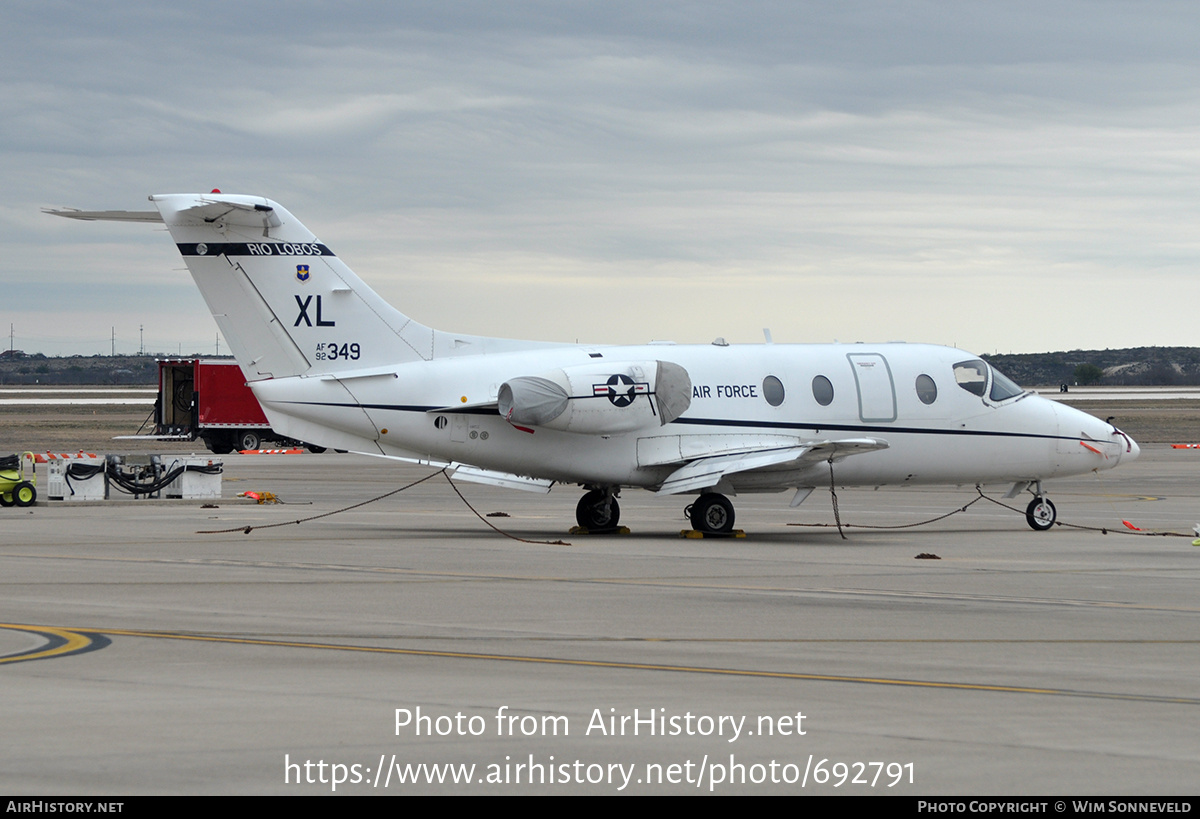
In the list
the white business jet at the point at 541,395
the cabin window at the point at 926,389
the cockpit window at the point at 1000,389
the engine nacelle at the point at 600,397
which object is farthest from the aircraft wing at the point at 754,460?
the cockpit window at the point at 1000,389

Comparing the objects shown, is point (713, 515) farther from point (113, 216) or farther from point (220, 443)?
point (220, 443)

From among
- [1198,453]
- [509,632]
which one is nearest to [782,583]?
[509,632]

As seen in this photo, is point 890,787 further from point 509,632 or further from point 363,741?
point 509,632

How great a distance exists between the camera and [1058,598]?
1576 cm

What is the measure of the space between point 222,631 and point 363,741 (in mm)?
4976

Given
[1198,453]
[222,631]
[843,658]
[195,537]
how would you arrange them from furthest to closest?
[1198,453], [195,537], [222,631], [843,658]

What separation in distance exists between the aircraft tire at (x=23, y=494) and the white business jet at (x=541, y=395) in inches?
396

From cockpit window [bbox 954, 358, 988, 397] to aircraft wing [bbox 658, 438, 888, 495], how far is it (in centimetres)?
301

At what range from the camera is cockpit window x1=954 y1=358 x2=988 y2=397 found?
26.3 m

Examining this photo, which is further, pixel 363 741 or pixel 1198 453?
pixel 1198 453

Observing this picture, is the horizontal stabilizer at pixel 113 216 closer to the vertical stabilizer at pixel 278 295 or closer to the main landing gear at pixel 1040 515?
the vertical stabilizer at pixel 278 295

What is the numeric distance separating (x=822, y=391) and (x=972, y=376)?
3.28m

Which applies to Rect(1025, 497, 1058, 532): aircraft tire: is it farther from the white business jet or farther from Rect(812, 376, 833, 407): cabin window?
Rect(812, 376, 833, 407): cabin window

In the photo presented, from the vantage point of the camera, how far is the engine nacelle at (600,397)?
23000 millimetres
